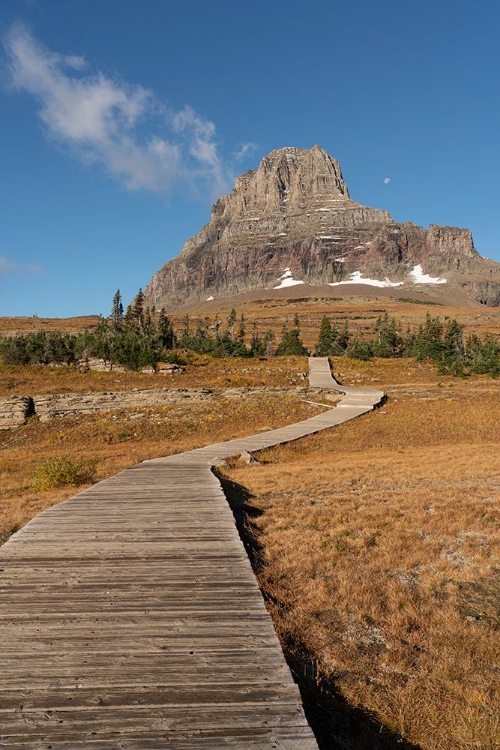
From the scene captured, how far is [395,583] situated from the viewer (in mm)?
8133

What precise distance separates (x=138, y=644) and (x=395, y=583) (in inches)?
202

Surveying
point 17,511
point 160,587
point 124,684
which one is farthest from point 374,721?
point 17,511

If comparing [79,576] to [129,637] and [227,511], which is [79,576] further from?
[227,511]

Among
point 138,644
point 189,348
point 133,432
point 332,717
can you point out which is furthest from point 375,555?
point 189,348

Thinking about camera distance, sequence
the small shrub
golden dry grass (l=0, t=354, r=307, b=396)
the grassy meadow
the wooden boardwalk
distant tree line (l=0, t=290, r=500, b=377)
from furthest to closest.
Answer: distant tree line (l=0, t=290, r=500, b=377), golden dry grass (l=0, t=354, r=307, b=396), the small shrub, the grassy meadow, the wooden boardwalk

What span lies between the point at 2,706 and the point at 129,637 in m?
1.54

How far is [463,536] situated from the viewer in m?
10.6

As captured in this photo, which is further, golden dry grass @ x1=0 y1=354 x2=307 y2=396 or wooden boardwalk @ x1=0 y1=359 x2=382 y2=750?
golden dry grass @ x1=0 y1=354 x2=307 y2=396

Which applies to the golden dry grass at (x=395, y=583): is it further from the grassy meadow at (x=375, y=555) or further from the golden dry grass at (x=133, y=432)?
the golden dry grass at (x=133, y=432)

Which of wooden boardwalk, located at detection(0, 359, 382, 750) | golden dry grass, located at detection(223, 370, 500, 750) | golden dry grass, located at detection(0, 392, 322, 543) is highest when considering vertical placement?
wooden boardwalk, located at detection(0, 359, 382, 750)

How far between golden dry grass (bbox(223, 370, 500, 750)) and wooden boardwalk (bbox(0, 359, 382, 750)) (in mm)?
1172

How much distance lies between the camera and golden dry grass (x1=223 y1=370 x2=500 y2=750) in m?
5.21

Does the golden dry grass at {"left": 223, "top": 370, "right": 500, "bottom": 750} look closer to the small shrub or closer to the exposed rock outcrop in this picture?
the small shrub

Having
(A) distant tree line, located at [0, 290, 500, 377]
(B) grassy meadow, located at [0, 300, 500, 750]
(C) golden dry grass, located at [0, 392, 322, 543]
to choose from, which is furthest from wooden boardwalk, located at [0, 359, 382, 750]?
(A) distant tree line, located at [0, 290, 500, 377]
